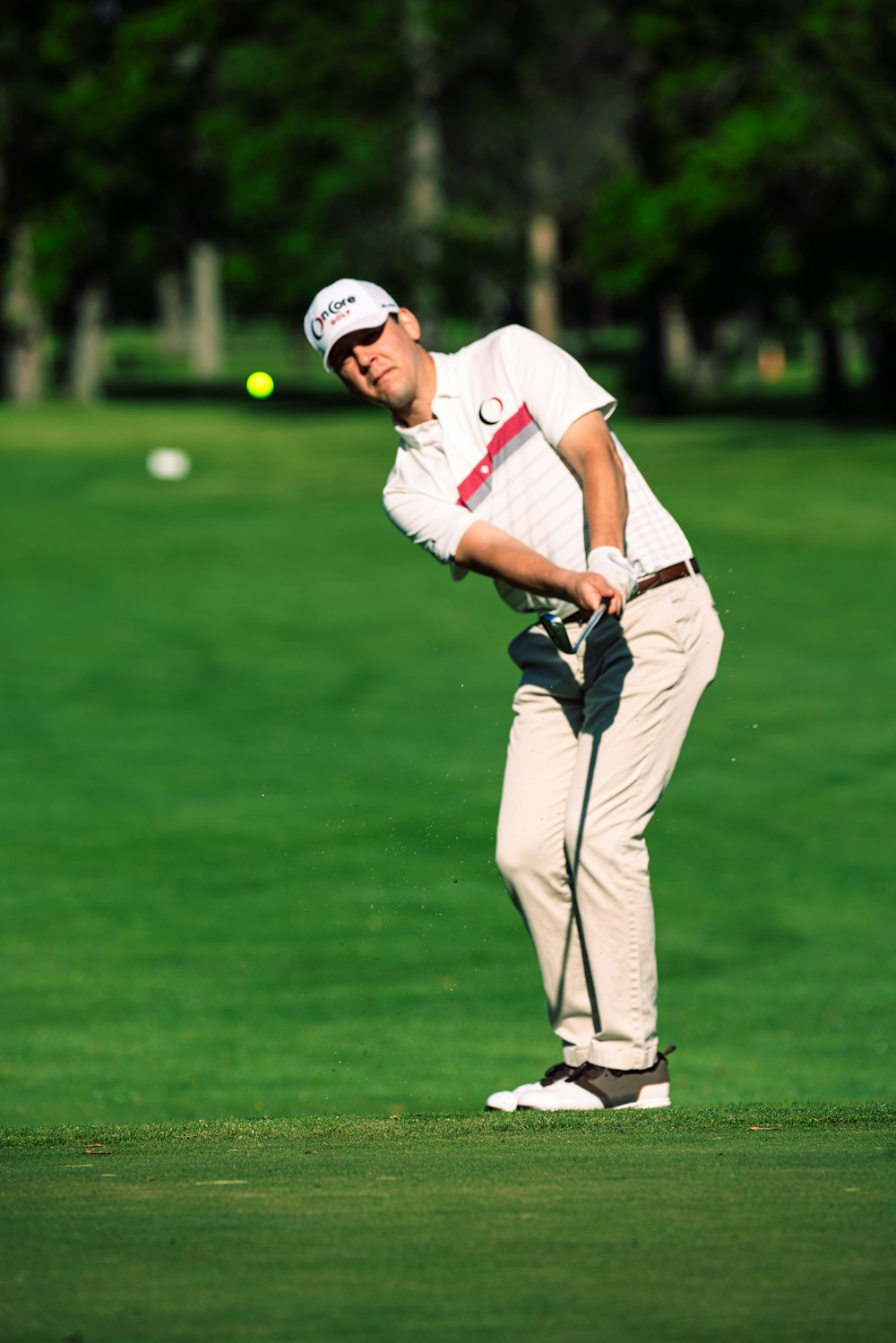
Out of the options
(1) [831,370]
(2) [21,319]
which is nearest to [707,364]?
(1) [831,370]

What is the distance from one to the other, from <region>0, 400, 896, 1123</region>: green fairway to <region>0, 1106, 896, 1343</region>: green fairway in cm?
227

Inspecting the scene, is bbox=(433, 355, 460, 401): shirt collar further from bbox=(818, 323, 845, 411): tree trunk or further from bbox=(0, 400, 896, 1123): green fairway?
bbox=(818, 323, 845, 411): tree trunk

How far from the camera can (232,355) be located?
109m

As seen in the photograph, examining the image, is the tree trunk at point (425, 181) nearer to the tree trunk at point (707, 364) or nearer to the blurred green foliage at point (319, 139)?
the blurred green foliage at point (319, 139)

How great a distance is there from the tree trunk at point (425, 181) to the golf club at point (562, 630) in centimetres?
5368

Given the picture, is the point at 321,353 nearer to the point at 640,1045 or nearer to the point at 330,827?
the point at 640,1045


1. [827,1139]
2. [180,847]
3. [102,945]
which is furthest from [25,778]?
[827,1139]

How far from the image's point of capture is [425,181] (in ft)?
194

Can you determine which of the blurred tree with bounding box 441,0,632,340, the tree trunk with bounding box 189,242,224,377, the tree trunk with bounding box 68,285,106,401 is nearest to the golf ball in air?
the blurred tree with bounding box 441,0,632,340

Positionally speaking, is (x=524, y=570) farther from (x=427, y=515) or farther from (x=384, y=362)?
(x=384, y=362)

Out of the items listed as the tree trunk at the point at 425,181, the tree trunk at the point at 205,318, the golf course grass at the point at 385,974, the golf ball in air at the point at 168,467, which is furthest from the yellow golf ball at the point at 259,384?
the tree trunk at the point at 205,318

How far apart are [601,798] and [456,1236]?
6.60 feet

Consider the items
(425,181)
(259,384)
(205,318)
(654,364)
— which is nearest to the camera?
(259,384)

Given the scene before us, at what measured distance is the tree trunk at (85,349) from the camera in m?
61.5
